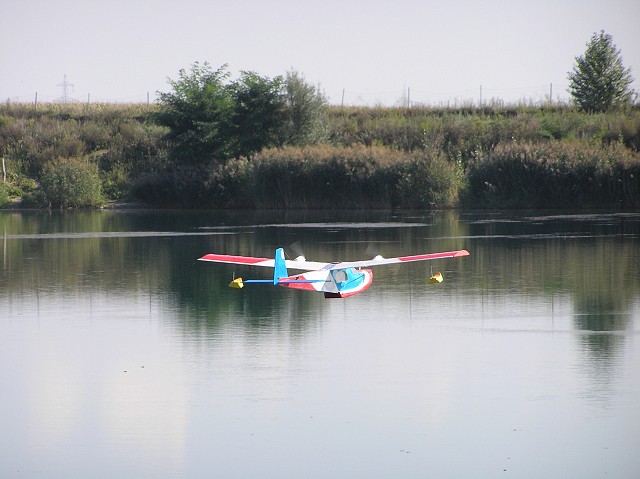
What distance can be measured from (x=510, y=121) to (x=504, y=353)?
40324mm

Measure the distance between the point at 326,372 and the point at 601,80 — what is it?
172 feet

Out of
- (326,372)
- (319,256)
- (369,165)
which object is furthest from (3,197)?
(326,372)

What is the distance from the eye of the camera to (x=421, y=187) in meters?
45.2

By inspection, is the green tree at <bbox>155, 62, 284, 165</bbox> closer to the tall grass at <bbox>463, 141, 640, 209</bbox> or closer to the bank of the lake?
the bank of the lake

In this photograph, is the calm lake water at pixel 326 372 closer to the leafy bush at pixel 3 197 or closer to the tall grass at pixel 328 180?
the tall grass at pixel 328 180

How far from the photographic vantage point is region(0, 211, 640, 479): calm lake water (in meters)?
9.64

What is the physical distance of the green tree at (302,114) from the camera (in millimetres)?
54312

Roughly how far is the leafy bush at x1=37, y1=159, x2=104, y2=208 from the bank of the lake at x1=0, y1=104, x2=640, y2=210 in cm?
6

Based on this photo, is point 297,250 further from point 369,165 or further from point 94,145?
point 94,145

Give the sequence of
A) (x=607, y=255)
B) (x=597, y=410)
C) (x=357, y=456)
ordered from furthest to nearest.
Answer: (x=607, y=255) → (x=597, y=410) → (x=357, y=456)

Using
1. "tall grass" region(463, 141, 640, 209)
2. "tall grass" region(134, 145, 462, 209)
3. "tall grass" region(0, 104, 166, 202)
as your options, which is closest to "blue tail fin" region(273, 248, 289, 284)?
"tall grass" region(463, 141, 640, 209)

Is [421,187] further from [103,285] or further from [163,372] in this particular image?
[163,372]

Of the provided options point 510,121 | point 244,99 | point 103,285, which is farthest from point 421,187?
point 103,285

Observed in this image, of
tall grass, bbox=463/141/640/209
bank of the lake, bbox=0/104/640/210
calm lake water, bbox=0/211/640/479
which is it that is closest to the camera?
calm lake water, bbox=0/211/640/479
